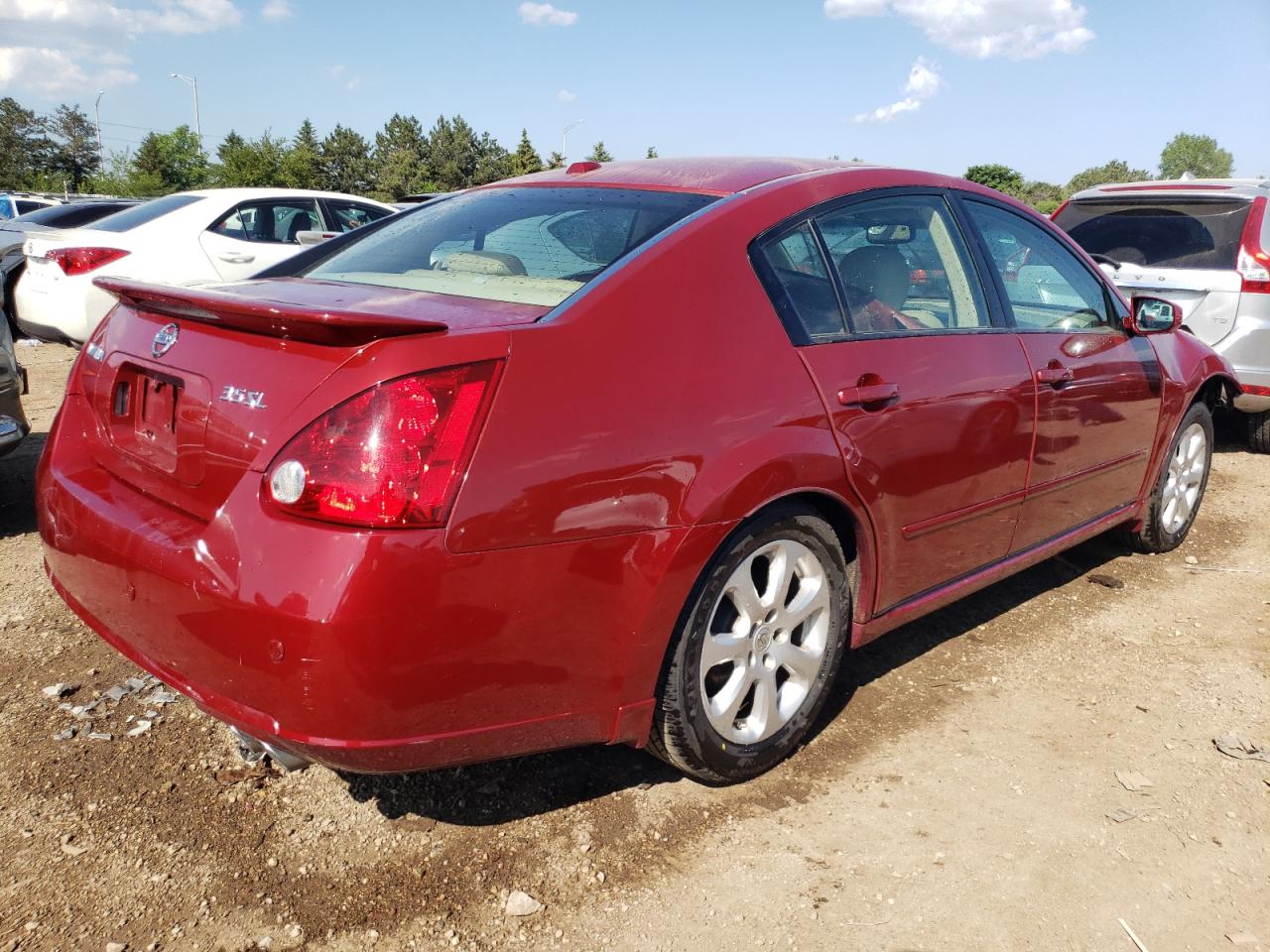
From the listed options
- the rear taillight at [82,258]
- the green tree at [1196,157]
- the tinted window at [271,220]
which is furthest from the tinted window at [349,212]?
the green tree at [1196,157]

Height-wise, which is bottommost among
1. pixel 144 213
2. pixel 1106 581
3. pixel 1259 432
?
pixel 1106 581

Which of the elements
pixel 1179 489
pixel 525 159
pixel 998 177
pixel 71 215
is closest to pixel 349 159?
pixel 525 159

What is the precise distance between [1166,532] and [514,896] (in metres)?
3.75

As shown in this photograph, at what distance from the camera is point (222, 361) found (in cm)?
220

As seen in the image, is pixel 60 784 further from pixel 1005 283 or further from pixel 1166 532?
pixel 1166 532

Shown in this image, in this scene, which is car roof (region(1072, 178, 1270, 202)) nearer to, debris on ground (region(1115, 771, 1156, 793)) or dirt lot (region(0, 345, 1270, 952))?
dirt lot (region(0, 345, 1270, 952))

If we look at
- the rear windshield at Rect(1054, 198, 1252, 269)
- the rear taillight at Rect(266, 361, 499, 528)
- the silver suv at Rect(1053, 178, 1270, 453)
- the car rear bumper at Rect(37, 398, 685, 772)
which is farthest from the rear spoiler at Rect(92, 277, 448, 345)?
the rear windshield at Rect(1054, 198, 1252, 269)

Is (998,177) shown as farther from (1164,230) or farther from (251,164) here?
A: (1164,230)

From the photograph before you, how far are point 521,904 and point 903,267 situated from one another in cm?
213

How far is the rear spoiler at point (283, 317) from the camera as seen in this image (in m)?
1.99

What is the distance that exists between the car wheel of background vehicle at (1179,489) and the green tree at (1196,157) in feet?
428

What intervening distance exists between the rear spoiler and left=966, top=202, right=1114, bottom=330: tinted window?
2.27m

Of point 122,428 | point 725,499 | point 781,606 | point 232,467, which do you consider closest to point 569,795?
point 781,606

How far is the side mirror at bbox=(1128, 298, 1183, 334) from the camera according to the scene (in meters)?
4.17
